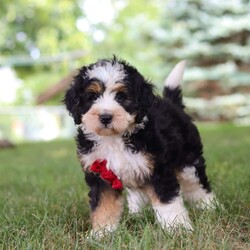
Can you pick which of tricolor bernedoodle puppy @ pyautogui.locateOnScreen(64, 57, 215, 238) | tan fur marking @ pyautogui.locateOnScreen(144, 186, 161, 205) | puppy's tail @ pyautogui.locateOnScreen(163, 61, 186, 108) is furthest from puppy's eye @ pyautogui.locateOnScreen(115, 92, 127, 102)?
puppy's tail @ pyautogui.locateOnScreen(163, 61, 186, 108)

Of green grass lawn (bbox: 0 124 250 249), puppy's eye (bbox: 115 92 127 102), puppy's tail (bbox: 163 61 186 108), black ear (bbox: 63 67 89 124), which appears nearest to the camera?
green grass lawn (bbox: 0 124 250 249)

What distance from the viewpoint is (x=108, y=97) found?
3.43m

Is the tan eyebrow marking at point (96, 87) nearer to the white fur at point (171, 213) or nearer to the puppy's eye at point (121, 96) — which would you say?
the puppy's eye at point (121, 96)

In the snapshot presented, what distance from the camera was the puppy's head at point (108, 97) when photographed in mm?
3314

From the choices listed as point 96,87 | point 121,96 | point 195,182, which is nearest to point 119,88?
point 121,96

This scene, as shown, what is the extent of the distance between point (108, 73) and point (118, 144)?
513mm

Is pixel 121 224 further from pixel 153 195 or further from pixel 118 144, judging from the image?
pixel 118 144

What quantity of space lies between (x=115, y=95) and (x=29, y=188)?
272 centimetres

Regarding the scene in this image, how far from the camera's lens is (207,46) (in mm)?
20453

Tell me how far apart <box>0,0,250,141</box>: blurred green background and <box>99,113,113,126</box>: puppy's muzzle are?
14983mm

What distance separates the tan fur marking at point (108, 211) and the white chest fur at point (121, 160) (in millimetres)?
143

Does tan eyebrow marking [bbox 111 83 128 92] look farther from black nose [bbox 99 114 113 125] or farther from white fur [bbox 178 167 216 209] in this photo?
white fur [bbox 178 167 216 209]

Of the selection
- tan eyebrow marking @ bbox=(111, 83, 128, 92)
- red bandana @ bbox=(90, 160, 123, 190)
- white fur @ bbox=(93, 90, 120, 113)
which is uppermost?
tan eyebrow marking @ bbox=(111, 83, 128, 92)

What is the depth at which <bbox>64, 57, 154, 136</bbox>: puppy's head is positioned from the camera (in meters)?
3.31
